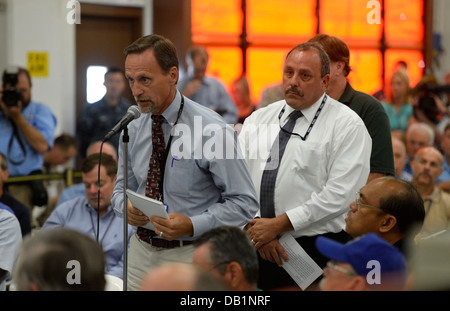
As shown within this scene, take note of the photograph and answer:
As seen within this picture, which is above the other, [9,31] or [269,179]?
[9,31]

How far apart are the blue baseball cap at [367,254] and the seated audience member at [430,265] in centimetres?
9

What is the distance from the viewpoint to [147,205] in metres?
2.30

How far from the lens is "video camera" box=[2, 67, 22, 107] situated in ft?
16.2

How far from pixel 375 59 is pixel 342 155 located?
636 centimetres

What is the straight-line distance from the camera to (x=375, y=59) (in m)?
8.84

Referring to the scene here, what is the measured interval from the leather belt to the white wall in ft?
14.3

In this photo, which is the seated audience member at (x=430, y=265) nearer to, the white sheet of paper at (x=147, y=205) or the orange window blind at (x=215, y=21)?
the white sheet of paper at (x=147, y=205)

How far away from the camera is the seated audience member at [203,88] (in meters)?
6.21

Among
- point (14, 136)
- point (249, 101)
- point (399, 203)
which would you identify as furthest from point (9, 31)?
point (399, 203)

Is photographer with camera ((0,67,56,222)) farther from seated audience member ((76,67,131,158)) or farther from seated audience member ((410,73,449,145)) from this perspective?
seated audience member ((410,73,449,145))

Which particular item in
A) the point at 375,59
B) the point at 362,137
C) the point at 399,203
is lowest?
the point at 399,203

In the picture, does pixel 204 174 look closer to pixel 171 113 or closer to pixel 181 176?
pixel 181 176

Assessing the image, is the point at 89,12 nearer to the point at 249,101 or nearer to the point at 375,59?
the point at 249,101

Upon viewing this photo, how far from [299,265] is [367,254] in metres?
0.97
